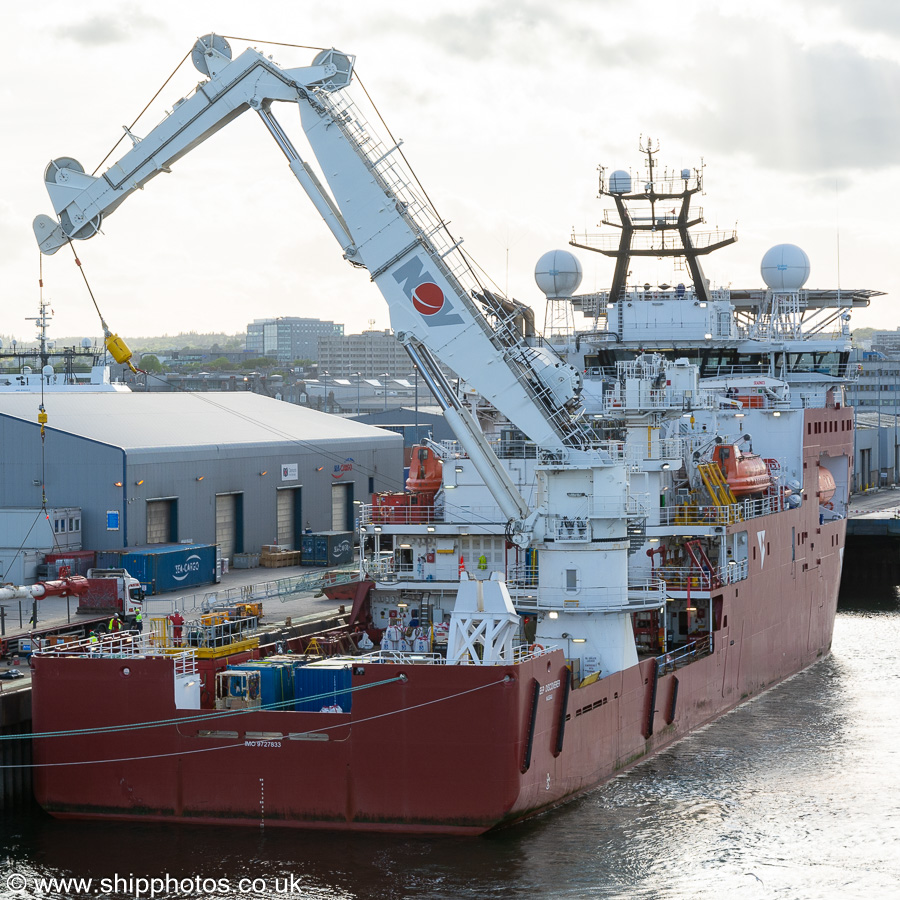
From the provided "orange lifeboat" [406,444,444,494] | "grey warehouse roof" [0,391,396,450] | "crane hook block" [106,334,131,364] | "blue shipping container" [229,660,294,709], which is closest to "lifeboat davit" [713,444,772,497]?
"orange lifeboat" [406,444,444,494]

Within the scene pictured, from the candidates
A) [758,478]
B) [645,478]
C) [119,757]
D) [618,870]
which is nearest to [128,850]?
[119,757]

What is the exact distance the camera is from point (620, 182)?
49.0m

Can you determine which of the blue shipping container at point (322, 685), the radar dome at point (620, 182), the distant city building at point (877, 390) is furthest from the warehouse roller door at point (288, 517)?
the distant city building at point (877, 390)

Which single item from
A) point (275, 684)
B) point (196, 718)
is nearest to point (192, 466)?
point (275, 684)

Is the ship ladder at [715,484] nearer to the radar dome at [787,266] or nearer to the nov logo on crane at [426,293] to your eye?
the nov logo on crane at [426,293]

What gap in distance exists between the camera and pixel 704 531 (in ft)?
117

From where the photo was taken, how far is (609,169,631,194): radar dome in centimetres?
4894

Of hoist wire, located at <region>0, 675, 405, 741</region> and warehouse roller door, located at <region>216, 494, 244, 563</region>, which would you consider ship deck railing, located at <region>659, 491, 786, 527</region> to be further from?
warehouse roller door, located at <region>216, 494, 244, 563</region>

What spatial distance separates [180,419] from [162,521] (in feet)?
22.7

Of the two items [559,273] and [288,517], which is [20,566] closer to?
[288,517]

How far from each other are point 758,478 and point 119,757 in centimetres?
2100

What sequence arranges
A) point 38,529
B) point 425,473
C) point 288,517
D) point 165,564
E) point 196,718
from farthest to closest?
point 288,517 < point 38,529 < point 165,564 < point 425,473 < point 196,718

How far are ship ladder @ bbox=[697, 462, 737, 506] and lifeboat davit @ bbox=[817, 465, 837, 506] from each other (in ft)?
37.9

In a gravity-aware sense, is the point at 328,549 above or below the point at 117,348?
below
